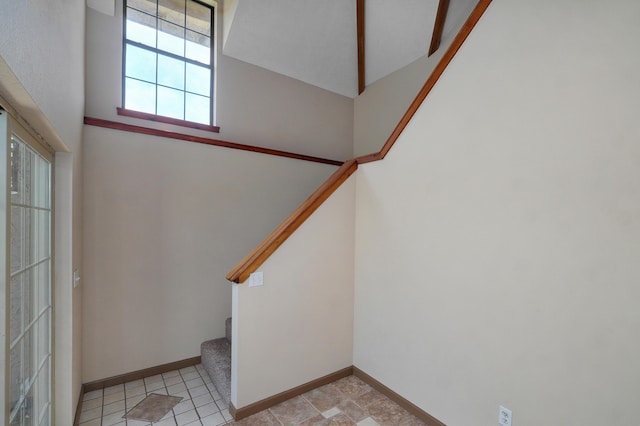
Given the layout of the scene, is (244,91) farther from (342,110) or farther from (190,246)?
(190,246)

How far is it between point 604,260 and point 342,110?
3711 mm

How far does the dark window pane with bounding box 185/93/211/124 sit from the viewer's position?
10.9ft

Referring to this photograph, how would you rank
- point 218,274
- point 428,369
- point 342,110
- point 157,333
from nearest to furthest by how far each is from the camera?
point 428,369 → point 157,333 → point 218,274 → point 342,110

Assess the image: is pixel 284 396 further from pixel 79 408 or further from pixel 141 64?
pixel 141 64

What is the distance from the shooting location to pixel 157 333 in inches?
111

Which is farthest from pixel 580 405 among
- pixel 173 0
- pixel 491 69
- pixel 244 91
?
pixel 173 0

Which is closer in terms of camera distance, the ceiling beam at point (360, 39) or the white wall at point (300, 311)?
the white wall at point (300, 311)

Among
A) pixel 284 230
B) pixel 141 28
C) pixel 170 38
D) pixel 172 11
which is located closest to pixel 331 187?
pixel 284 230

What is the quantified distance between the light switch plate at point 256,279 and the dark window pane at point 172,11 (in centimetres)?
303

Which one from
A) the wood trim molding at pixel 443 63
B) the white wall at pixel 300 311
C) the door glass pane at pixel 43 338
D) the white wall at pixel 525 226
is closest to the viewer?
the white wall at pixel 525 226

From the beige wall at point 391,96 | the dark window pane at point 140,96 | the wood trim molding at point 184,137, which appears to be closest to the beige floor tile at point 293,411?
the wood trim molding at point 184,137

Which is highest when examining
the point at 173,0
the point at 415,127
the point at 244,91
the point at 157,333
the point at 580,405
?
the point at 173,0

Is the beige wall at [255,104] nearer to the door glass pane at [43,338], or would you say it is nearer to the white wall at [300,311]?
the white wall at [300,311]

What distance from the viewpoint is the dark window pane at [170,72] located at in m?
3.19
